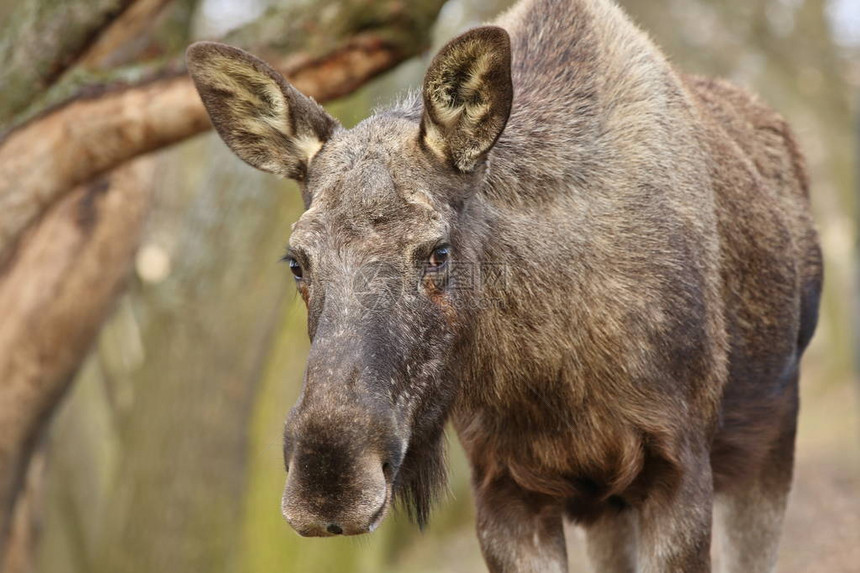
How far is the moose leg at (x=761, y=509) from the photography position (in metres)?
7.14

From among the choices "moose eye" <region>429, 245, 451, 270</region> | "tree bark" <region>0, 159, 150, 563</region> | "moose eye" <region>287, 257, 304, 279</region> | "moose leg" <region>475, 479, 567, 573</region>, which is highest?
"moose eye" <region>429, 245, 451, 270</region>

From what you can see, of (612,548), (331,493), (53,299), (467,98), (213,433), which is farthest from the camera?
(213,433)

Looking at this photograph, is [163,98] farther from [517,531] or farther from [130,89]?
[517,531]

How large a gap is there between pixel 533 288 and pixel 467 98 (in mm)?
899

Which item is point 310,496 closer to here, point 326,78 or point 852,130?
point 326,78

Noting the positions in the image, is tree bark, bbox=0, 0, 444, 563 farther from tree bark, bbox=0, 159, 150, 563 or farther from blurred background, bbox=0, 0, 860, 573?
blurred background, bbox=0, 0, 860, 573

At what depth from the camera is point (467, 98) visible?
197 inches

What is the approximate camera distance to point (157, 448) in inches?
449

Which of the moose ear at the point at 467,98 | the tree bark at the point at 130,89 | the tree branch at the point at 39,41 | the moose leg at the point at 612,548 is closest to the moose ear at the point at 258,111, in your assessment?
the moose ear at the point at 467,98

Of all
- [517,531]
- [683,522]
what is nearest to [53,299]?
[517,531]

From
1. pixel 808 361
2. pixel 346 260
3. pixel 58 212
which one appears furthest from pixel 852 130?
pixel 346 260

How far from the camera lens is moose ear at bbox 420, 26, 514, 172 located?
15.9 ft

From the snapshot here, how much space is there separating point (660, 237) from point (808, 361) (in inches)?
1091

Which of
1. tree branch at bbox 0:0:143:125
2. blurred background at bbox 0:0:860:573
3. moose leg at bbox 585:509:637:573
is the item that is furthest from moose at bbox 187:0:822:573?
blurred background at bbox 0:0:860:573
